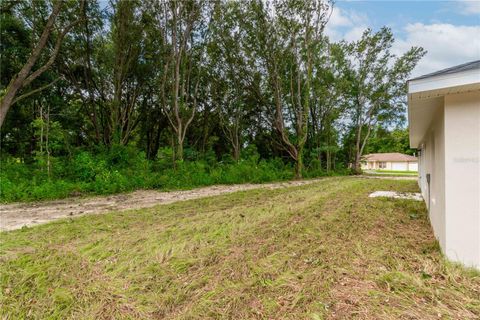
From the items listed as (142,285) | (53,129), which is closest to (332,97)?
(53,129)

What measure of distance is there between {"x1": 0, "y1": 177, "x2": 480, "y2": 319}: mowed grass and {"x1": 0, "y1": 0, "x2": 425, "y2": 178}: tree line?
643 centimetres

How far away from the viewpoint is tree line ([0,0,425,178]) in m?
10.7

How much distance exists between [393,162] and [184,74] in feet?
134

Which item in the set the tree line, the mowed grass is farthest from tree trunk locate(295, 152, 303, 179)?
the mowed grass

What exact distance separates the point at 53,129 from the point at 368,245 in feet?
30.1

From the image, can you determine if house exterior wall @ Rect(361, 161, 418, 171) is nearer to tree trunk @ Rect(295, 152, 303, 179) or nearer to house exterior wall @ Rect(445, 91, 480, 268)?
tree trunk @ Rect(295, 152, 303, 179)

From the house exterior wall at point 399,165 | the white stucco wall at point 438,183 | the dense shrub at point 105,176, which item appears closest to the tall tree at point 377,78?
the dense shrub at point 105,176

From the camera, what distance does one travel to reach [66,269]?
2.51m

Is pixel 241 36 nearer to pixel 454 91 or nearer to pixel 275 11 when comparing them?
pixel 275 11

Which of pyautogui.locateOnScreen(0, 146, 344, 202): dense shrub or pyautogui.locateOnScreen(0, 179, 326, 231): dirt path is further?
pyautogui.locateOnScreen(0, 146, 344, 202): dense shrub

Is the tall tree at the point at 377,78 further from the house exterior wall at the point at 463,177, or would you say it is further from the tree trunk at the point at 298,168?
the house exterior wall at the point at 463,177

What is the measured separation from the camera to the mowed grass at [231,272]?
1.91 metres

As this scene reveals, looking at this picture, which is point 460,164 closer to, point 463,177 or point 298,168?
point 463,177

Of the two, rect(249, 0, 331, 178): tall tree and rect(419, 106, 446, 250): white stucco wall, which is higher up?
rect(249, 0, 331, 178): tall tree
